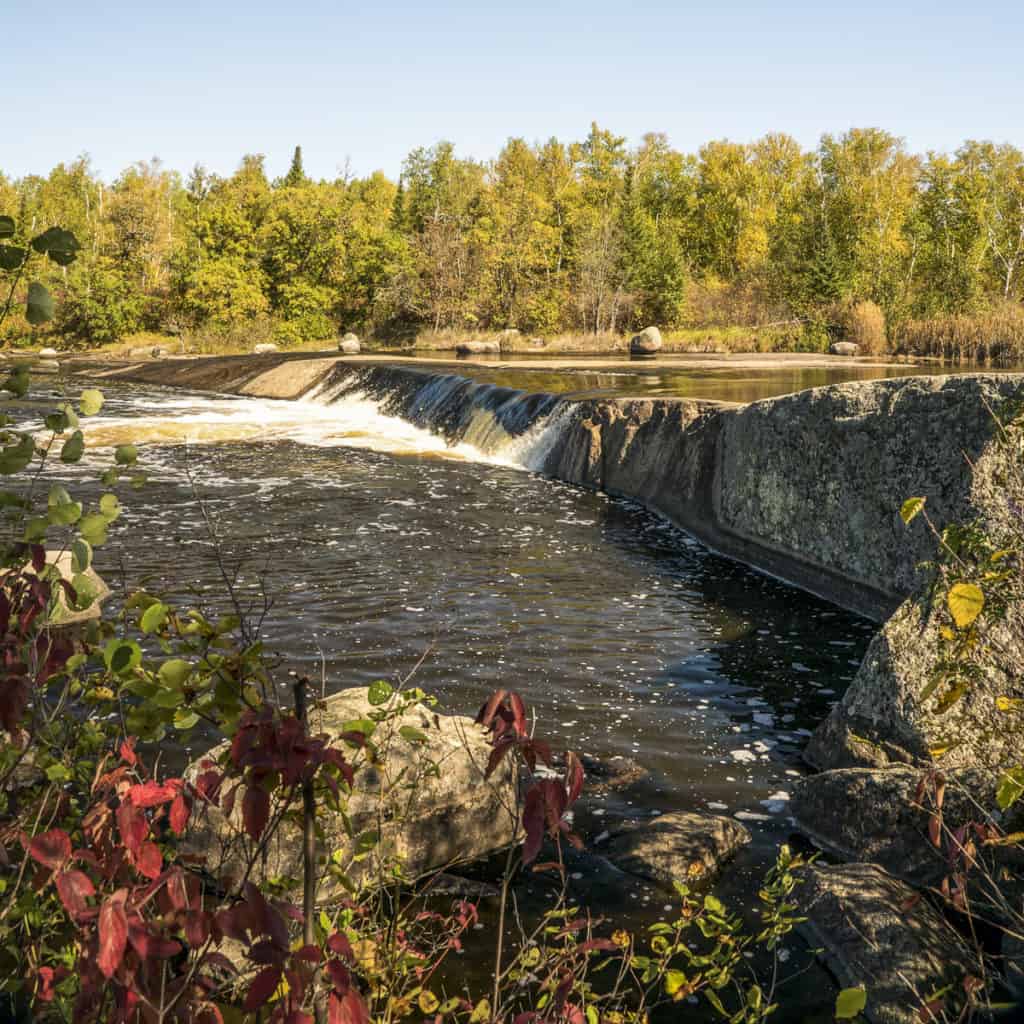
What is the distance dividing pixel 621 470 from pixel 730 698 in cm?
851

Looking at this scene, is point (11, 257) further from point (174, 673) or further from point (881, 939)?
point (881, 939)

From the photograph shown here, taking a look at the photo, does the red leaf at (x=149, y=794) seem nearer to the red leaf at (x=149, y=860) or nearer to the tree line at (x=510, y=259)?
the red leaf at (x=149, y=860)

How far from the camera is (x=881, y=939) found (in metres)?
4.37

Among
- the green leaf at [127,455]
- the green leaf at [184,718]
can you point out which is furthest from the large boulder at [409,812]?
the green leaf at [127,455]

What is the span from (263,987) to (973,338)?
128 feet

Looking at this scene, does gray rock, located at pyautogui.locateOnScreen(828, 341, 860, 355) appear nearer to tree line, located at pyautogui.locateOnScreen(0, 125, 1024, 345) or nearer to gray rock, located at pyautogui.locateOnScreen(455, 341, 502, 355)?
tree line, located at pyautogui.locateOnScreen(0, 125, 1024, 345)

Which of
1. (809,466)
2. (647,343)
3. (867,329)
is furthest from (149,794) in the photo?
(867,329)

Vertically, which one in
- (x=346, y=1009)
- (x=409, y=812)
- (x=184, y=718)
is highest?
(x=184, y=718)

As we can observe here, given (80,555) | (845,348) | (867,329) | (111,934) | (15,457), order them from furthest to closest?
(867,329), (845,348), (15,457), (80,555), (111,934)

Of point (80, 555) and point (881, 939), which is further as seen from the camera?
point (881, 939)

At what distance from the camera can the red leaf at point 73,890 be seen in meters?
1.75

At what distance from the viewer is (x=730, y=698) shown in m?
7.93

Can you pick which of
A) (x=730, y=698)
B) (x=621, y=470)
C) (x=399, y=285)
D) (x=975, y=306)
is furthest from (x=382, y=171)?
(x=730, y=698)

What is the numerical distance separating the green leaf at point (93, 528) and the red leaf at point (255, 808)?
0.76 m
